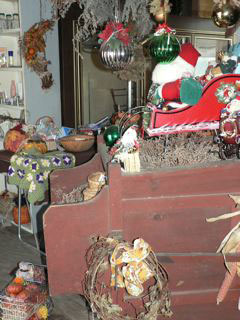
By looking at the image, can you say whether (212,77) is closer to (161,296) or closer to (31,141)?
(161,296)

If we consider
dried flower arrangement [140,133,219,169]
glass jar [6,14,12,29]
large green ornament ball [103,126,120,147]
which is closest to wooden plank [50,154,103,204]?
large green ornament ball [103,126,120,147]

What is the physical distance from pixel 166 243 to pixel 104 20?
2.56 meters

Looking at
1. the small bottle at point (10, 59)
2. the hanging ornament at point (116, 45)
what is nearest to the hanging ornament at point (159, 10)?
the hanging ornament at point (116, 45)

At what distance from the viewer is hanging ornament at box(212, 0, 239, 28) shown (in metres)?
1.72

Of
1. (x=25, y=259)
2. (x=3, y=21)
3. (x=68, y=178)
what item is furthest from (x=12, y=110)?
(x=68, y=178)

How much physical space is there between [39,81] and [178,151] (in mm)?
2434

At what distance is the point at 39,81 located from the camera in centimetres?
347

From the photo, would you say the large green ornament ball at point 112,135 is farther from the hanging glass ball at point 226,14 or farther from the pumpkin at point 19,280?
the pumpkin at point 19,280

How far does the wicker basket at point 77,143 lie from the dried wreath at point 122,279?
181cm

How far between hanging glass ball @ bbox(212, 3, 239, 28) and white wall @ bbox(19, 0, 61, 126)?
1952 mm

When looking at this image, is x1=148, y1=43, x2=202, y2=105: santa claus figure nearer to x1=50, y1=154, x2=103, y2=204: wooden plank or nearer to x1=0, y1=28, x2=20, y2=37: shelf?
x1=50, y1=154, x2=103, y2=204: wooden plank

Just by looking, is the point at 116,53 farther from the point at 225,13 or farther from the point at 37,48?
the point at 37,48

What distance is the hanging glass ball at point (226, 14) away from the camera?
1.73m

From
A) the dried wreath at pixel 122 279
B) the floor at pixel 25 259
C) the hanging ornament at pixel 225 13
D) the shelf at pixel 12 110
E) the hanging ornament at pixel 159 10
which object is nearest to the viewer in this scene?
the dried wreath at pixel 122 279
